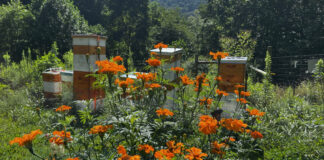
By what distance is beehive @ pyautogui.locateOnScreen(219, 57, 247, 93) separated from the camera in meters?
3.09

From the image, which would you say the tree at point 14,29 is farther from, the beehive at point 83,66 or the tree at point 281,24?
the tree at point 281,24

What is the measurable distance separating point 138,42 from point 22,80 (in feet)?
49.7

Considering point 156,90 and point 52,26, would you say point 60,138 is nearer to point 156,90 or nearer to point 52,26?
point 156,90

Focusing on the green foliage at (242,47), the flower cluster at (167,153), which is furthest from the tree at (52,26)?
the flower cluster at (167,153)

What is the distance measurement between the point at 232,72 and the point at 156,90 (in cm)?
154

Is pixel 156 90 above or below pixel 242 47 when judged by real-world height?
below

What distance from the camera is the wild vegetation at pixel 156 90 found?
1475 mm

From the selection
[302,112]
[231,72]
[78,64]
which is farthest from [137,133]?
[78,64]

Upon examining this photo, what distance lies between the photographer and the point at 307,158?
76.4 inches

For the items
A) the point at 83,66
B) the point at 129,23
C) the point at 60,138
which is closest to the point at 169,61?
the point at 60,138

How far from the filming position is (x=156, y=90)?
211 centimetres

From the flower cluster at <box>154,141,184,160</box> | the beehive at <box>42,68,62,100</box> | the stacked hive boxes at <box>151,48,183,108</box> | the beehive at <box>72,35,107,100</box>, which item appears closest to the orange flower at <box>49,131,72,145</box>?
the flower cluster at <box>154,141,184,160</box>

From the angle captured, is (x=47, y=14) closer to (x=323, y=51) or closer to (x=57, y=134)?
(x=57, y=134)

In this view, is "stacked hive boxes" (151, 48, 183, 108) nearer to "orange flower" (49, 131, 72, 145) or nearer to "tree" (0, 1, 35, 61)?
"orange flower" (49, 131, 72, 145)
